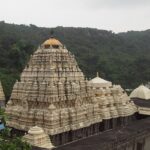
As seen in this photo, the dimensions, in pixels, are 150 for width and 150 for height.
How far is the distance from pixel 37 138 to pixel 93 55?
58901 mm

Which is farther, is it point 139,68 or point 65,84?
point 139,68

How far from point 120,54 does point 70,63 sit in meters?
66.8

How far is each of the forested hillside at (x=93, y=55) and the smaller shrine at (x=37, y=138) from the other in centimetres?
2173

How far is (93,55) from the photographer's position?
3002 inches

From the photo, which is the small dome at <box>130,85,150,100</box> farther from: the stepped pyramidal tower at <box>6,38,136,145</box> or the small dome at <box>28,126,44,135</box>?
the small dome at <box>28,126,44,135</box>

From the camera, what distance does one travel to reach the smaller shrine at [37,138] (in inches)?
705

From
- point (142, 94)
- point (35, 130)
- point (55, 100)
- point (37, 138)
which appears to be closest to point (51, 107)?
point (55, 100)

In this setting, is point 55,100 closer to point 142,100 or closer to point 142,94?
point 142,100

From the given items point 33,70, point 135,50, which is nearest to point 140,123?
point 33,70

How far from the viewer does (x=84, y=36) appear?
105 m

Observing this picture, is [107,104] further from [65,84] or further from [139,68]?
[139,68]

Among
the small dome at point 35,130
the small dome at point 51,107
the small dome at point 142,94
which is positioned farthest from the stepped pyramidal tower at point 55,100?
the small dome at point 142,94

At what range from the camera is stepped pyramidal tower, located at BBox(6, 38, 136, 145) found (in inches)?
772

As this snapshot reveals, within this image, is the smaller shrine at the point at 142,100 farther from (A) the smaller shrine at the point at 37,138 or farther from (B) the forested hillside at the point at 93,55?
(B) the forested hillside at the point at 93,55
